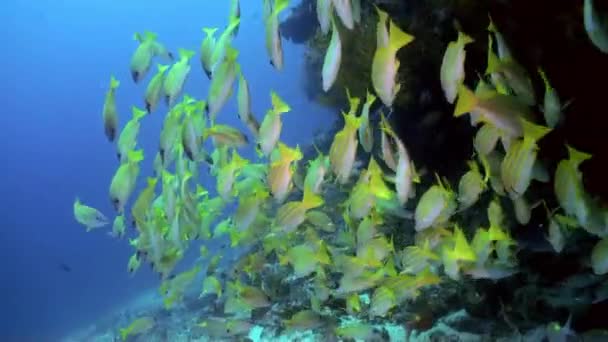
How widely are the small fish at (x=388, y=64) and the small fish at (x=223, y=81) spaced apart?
1202 mm

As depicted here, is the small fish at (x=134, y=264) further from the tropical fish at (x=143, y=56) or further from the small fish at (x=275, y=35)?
the small fish at (x=275, y=35)

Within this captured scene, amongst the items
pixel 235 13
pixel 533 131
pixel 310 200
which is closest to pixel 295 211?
pixel 310 200

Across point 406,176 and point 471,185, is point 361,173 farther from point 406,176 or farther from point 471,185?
point 406,176

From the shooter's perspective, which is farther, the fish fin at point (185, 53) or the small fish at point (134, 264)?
the small fish at point (134, 264)

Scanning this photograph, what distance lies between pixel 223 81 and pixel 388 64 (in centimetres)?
139

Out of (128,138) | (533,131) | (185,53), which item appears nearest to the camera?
(533,131)

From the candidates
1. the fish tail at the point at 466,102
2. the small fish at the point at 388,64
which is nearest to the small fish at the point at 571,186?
the fish tail at the point at 466,102

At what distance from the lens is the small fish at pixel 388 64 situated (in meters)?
3.21

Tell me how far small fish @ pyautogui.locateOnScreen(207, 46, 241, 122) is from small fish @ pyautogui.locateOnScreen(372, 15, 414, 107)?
120cm

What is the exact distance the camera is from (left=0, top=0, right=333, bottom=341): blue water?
151ft

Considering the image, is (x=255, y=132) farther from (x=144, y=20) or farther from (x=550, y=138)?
(x=144, y=20)

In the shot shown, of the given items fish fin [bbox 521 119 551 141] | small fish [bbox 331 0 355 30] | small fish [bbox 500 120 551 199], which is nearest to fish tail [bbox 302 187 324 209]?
small fish [bbox 331 0 355 30]

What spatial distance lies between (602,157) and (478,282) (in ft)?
5.57

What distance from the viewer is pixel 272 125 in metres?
3.95
